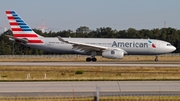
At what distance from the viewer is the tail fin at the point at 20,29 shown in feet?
168

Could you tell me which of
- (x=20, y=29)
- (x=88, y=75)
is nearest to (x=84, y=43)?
(x=20, y=29)

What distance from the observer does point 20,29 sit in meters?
51.7

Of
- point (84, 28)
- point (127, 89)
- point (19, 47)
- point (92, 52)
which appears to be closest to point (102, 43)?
point (92, 52)

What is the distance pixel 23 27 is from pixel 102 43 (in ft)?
37.8

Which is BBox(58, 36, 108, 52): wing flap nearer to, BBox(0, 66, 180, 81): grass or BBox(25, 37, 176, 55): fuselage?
BBox(25, 37, 176, 55): fuselage

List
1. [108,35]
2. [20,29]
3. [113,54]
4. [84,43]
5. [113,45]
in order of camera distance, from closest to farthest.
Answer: [113,54], [84,43], [113,45], [20,29], [108,35]

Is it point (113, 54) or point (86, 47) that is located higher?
point (86, 47)

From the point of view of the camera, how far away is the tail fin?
168ft

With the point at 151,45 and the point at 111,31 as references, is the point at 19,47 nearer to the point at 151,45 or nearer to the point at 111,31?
the point at 111,31

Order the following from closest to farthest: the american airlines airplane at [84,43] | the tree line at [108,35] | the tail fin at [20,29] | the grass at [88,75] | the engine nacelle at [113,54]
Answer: the grass at [88,75], the engine nacelle at [113,54], the american airlines airplane at [84,43], the tail fin at [20,29], the tree line at [108,35]

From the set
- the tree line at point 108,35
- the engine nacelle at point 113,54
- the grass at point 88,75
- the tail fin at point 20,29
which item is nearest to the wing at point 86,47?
the engine nacelle at point 113,54

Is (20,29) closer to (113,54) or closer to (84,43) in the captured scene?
(84,43)

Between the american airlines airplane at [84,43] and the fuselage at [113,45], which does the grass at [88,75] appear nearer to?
the american airlines airplane at [84,43]

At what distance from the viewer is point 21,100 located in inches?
541
